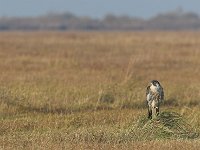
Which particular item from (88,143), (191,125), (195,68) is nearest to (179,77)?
(195,68)

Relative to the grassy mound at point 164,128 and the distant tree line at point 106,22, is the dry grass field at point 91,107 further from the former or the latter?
the distant tree line at point 106,22

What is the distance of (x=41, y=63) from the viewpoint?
87.4ft

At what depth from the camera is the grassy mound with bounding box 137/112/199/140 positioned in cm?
1132

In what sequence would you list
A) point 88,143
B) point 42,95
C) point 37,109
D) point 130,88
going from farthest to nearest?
point 130,88 → point 42,95 → point 37,109 → point 88,143

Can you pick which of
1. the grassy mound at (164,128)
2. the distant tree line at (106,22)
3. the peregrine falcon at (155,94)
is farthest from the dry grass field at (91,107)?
the distant tree line at (106,22)

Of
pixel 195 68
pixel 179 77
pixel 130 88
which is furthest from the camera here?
pixel 195 68

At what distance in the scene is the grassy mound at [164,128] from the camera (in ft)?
37.1

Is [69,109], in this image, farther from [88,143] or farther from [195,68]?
[195,68]

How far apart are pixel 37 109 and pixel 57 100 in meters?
0.98

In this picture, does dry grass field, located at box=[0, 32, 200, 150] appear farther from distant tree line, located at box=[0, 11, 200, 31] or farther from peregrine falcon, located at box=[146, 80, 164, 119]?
distant tree line, located at box=[0, 11, 200, 31]

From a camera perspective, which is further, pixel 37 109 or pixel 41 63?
pixel 41 63

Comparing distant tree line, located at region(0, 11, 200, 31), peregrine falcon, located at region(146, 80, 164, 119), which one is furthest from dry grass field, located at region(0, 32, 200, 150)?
distant tree line, located at region(0, 11, 200, 31)

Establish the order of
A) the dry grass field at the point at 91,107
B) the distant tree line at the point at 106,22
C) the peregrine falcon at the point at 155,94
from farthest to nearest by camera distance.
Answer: the distant tree line at the point at 106,22
the peregrine falcon at the point at 155,94
the dry grass field at the point at 91,107

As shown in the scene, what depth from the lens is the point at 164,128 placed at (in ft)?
37.4
